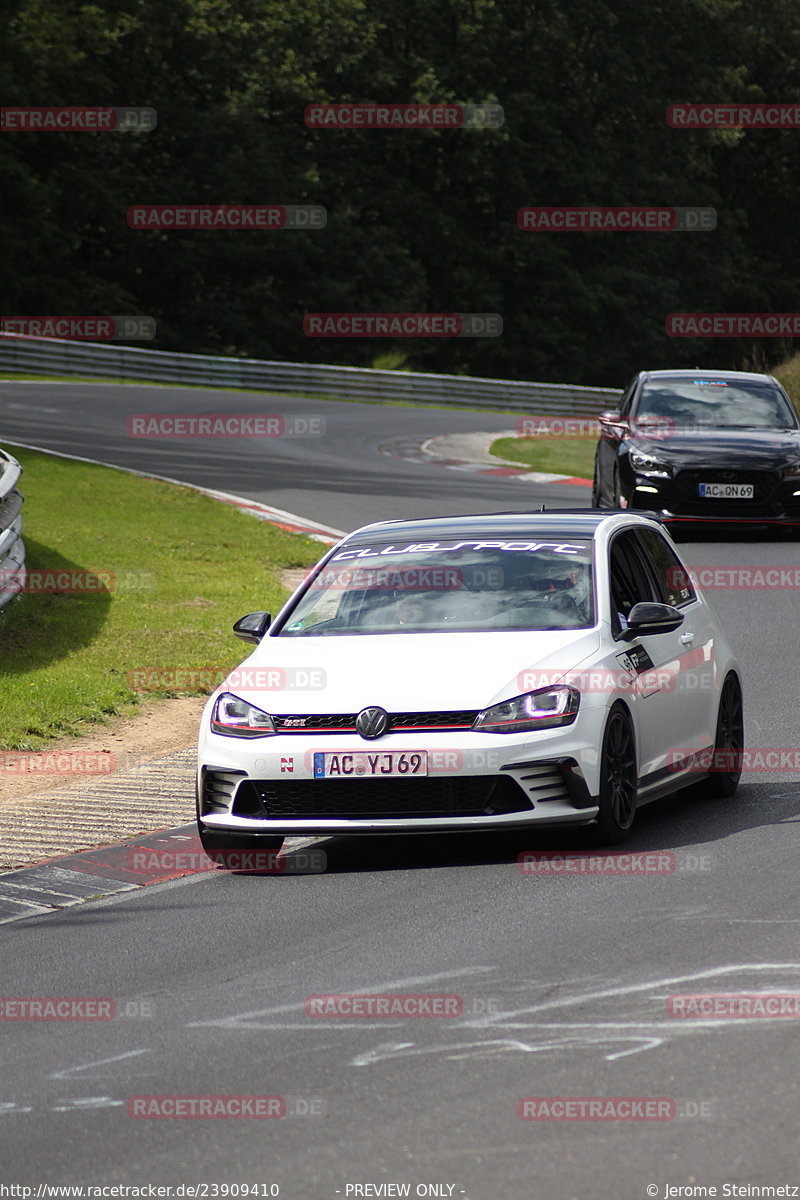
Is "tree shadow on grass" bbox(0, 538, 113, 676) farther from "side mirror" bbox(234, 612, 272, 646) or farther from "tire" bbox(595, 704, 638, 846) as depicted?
"tire" bbox(595, 704, 638, 846)

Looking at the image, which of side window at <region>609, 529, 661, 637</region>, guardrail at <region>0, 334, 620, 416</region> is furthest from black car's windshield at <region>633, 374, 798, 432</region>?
guardrail at <region>0, 334, 620, 416</region>

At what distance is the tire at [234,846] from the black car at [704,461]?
37.7ft

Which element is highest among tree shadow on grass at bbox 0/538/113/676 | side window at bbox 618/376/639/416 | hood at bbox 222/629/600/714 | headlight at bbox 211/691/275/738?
side window at bbox 618/376/639/416

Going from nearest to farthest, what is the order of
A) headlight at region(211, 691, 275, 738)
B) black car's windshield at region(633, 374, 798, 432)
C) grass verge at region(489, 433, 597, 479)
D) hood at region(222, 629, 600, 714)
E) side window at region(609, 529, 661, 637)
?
hood at region(222, 629, 600, 714)
headlight at region(211, 691, 275, 738)
side window at region(609, 529, 661, 637)
black car's windshield at region(633, 374, 798, 432)
grass verge at region(489, 433, 597, 479)

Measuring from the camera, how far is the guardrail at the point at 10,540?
1462 cm

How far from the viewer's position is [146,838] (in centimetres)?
930

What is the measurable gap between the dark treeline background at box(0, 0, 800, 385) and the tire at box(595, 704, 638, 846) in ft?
148

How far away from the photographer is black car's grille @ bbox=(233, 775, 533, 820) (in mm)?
8242

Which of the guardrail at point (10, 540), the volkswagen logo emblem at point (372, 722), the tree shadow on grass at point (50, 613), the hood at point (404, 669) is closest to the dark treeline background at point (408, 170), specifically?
the tree shadow on grass at point (50, 613)

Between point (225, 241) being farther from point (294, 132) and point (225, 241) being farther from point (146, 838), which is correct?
point (146, 838)

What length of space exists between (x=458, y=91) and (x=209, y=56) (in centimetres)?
1045

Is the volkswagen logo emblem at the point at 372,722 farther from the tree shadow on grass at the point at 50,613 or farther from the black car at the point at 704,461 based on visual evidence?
the black car at the point at 704,461

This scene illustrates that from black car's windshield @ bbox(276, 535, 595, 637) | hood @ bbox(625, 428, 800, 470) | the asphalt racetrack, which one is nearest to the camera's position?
the asphalt racetrack

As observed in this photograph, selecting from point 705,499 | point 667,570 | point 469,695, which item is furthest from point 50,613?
point 469,695
